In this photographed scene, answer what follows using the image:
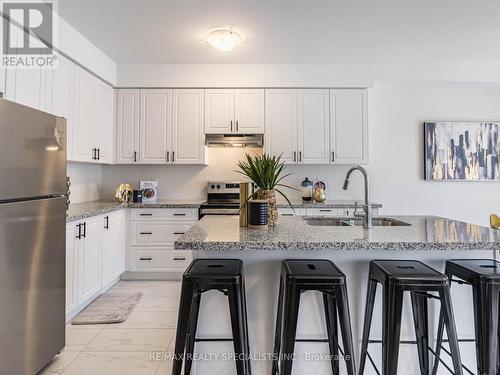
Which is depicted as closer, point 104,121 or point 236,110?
point 104,121

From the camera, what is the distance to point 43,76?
247 centimetres

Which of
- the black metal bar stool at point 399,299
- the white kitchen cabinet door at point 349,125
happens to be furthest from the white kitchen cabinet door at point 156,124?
the black metal bar stool at point 399,299

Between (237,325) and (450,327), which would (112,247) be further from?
(450,327)

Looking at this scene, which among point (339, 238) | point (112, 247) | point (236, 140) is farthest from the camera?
point (236, 140)

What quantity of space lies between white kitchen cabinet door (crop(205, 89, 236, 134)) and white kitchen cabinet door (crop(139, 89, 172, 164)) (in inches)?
19.7

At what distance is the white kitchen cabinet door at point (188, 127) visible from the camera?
372cm

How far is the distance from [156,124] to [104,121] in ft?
1.97

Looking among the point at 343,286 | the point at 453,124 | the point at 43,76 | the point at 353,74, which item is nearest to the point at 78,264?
the point at 43,76

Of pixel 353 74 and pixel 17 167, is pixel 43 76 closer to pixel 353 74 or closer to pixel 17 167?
pixel 17 167

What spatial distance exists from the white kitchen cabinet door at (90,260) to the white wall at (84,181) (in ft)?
A: 2.83

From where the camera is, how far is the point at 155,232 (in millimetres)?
3418

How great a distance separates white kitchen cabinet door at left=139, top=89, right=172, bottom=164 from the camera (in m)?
3.72

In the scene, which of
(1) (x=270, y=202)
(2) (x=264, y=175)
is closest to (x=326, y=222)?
(1) (x=270, y=202)

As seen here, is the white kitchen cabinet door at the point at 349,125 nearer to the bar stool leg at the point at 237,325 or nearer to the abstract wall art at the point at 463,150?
the abstract wall art at the point at 463,150
